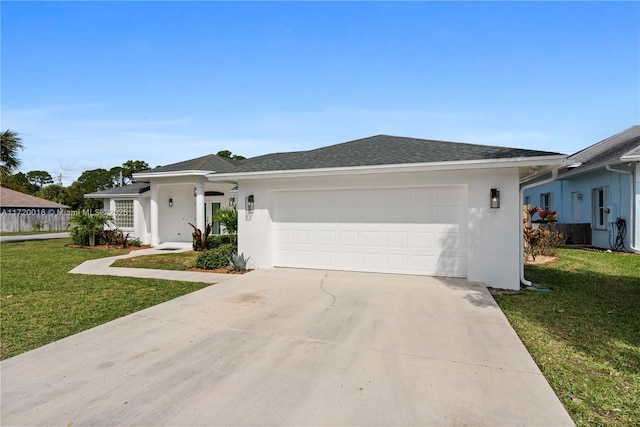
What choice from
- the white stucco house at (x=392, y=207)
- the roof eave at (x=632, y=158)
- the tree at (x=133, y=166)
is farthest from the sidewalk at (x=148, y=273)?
the tree at (x=133, y=166)

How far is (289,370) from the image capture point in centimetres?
337

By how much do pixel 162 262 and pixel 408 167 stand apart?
818 centimetres

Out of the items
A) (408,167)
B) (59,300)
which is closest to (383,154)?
(408,167)

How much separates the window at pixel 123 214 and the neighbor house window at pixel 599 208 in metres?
22.1

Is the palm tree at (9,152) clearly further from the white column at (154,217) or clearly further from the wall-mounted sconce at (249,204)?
the wall-mounted sconce at (249,204)

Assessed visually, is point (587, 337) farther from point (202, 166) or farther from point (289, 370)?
point (202, 166)

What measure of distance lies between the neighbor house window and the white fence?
1396 inches

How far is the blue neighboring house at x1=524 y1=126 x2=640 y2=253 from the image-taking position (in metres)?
11.5

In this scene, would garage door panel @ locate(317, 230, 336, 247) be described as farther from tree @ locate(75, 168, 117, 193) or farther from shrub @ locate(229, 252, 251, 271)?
tree @ locate(75, 168, 117, 193)

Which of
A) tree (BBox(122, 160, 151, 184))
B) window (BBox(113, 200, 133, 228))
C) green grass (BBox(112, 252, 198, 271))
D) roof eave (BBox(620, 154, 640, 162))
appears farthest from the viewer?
tree (BBox(122, 160, 151, 184))

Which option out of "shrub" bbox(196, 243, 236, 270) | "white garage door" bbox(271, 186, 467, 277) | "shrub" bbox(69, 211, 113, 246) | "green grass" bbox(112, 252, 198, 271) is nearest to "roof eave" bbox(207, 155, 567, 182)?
"white garage door" bbox(271, 186, 467, 277)

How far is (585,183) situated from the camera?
14.7m

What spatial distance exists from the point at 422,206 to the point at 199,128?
12.5 meters

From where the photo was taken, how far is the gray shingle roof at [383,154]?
283 inches
